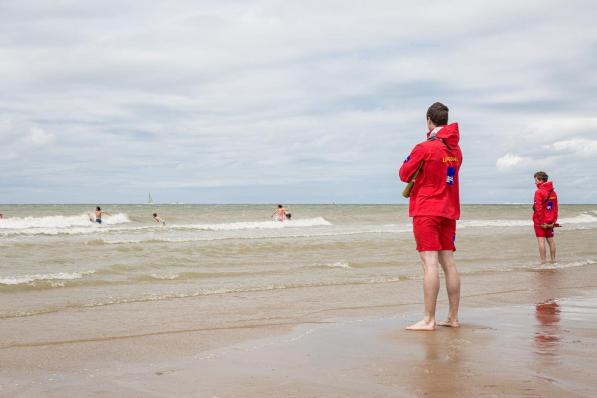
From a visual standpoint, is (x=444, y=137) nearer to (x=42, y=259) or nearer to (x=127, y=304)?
(x=127, y=304)

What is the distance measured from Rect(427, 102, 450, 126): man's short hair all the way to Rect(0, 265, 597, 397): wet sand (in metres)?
1.81

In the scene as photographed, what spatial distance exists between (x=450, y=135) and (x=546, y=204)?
Answer: 8.72 meters

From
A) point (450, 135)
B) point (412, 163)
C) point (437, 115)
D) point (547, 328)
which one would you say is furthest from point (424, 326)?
point (437, 115)

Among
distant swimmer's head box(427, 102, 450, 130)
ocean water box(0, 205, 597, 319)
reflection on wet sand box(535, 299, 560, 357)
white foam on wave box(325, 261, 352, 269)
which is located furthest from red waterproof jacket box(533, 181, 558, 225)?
distant swimmer's head box(427, 102, 450, 130)

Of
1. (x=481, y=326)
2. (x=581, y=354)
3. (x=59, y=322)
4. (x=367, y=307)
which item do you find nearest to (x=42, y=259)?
(x=59, y=322)

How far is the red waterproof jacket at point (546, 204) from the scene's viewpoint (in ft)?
43.6

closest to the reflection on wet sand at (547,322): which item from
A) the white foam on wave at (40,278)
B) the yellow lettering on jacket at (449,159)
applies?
the yellow lettering on jacket at (449,159)

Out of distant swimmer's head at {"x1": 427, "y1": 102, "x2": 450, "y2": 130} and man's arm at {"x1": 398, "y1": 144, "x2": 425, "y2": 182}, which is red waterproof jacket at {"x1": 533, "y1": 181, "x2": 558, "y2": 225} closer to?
distant swimmer's head at {"x1": 427, "y1": 102, "x2": 450, "y2": 130}

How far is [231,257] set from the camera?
14.1 meters

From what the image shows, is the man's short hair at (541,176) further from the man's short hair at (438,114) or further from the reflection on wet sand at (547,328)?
the man's short hair at (438,114)

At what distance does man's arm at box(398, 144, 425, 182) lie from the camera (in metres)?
5.47

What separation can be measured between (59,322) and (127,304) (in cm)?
132

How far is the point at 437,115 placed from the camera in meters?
5.63

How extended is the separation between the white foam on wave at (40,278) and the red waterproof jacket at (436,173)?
6.40 m
